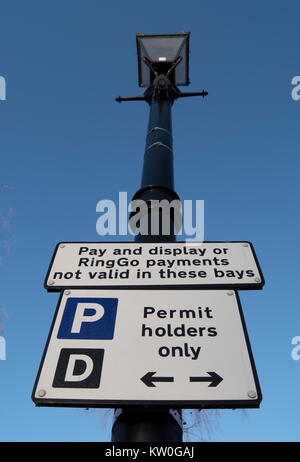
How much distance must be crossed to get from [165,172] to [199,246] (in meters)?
0.95

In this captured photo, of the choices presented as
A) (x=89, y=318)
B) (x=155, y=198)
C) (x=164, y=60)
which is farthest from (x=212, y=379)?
(x=164, y=60)

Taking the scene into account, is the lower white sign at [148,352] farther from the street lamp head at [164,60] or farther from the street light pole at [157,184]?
the street lamp head at [164,60]

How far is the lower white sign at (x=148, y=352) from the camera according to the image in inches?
54.7

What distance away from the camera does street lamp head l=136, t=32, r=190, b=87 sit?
4.61 meters

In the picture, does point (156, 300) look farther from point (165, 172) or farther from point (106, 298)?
point (165, 172)

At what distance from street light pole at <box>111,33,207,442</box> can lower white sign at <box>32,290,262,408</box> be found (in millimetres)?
128

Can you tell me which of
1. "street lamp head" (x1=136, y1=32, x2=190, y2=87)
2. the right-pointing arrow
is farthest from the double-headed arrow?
"street lamp head" (x1=136, y1=32, x2=190, y2=87)

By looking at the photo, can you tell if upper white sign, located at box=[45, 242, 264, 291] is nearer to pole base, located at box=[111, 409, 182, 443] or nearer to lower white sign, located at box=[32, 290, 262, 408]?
lower white sign, located at box=[32, 290, 262, 408]

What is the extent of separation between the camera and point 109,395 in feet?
4.57

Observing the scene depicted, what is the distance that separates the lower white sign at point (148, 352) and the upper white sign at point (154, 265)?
10 cm

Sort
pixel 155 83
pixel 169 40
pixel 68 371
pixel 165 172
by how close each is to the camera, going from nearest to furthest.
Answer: pixel 68 371, pixel 165 172, pixel 155 83, pixel 169 40

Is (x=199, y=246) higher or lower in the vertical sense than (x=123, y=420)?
higher

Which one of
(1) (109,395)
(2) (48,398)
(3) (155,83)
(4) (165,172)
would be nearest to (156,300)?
(1) (109,395)
